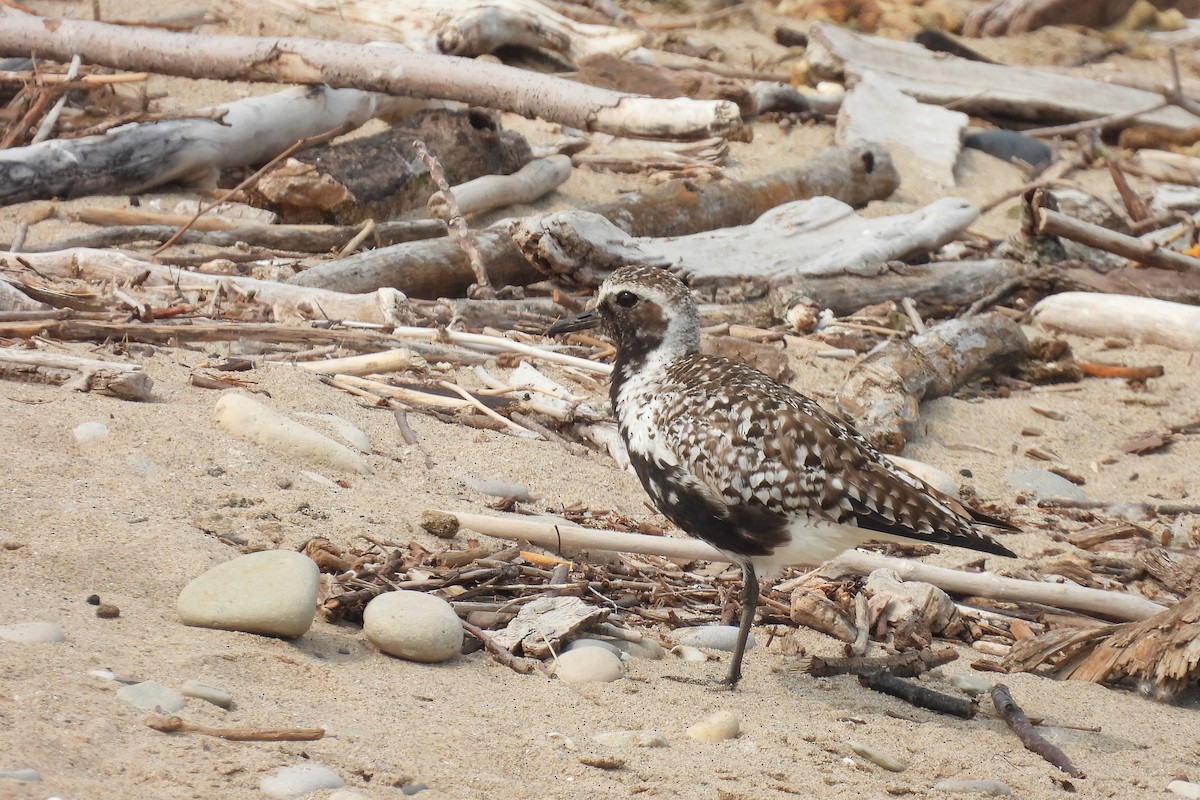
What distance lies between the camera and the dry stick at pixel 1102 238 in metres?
8.80

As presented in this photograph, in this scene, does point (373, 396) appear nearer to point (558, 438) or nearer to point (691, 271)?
point (558, 438)

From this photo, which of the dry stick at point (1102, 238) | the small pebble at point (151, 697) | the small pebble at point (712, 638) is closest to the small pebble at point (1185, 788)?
the small pebble at point (712, 638)

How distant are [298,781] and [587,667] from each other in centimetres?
142

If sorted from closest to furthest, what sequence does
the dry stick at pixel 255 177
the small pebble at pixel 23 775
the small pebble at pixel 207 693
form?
the small pebble at pixel 23 775, the small pebble at pixel 207 693, the dry stick at pixel 255 177

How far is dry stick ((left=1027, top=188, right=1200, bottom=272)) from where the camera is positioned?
880cm

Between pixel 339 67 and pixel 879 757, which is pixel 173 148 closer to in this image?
pixel 339 67

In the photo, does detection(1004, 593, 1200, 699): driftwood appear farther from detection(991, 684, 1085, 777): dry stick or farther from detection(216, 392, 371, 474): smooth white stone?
detection(216, 392, 371, 474): smooth white stone

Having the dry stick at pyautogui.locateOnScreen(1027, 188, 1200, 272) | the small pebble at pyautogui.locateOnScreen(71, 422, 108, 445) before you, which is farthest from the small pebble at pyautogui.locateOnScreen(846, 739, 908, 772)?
the dry stick at pyautogui.locateOnScreen(1027, 188, 1200, 272)

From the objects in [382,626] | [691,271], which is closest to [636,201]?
[691,271]

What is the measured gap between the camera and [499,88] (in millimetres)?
8625

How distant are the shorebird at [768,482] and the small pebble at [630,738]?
71cm

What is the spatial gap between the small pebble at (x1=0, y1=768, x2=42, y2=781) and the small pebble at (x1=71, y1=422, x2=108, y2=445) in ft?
7.82

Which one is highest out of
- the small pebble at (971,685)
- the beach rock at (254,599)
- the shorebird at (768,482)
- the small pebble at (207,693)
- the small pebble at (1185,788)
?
the shorebird at (768,482)

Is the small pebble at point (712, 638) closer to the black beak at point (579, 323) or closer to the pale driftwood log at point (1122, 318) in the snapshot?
the black beak at point (579, 323)
